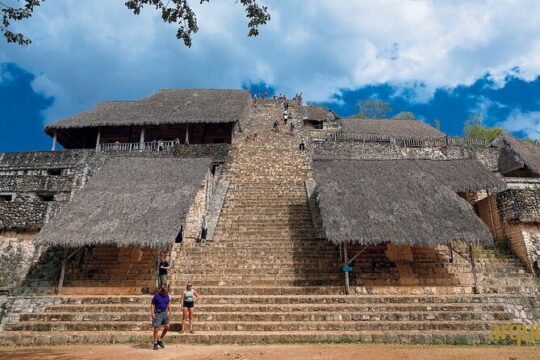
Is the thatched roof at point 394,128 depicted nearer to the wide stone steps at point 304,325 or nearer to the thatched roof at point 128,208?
the thatched roof at point 128,208

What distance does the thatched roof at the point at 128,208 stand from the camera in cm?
912

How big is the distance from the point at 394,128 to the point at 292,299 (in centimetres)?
2023

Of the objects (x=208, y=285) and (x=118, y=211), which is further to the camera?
(x=118, y=211)

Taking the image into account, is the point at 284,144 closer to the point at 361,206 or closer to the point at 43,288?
the point at 361,206

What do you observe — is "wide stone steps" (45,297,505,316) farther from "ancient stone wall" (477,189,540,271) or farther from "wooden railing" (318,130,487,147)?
"wooden railing" (318,130,487,147)

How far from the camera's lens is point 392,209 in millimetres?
9891

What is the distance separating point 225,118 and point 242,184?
5.09m

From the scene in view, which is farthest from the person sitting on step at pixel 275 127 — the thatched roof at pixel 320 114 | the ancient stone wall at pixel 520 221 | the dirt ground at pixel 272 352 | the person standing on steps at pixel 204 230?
the dirt ground at pixel 272 352

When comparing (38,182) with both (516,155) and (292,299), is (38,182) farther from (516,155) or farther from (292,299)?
(516,155)

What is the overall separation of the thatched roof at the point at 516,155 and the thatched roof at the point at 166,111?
42.1 feet

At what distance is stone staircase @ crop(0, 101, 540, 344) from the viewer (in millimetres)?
6750

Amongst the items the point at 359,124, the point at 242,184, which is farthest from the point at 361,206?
the point at 359,124

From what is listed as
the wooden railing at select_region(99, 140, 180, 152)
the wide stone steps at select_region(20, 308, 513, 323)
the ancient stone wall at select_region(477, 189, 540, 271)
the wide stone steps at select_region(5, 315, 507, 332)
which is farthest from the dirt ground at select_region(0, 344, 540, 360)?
the wooden railing at select_region(99, 140, 180, 152)

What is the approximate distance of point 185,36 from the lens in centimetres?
566
